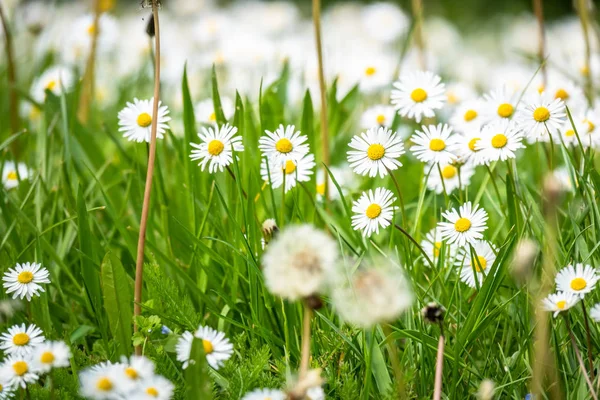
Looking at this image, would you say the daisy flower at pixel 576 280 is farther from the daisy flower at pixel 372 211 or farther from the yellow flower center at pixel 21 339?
the yellow flower center at pixel 21 339

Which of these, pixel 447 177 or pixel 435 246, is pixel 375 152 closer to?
pixel 435 246

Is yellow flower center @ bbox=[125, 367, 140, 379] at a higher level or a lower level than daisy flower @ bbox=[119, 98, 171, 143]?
lower

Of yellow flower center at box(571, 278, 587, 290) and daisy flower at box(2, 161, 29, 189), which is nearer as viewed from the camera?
yellow flower center at box(571, 278, 587, 290)

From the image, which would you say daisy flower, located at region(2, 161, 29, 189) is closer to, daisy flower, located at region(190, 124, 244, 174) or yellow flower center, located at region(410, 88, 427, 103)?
daisy flower, located at region(190, 124, 244, 174)

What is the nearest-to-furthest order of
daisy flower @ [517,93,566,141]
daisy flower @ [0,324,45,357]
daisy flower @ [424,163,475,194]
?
daisy flower @ [0,324,45,357]
daisy flower @ [517,93,566,141]
daisy flower @ [424,163,475,194]

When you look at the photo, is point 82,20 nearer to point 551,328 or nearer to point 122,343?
point 122,343

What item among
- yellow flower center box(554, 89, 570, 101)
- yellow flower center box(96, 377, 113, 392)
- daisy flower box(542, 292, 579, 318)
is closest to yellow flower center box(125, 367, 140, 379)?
yellow flower center box(96, 377, 113, 392)
